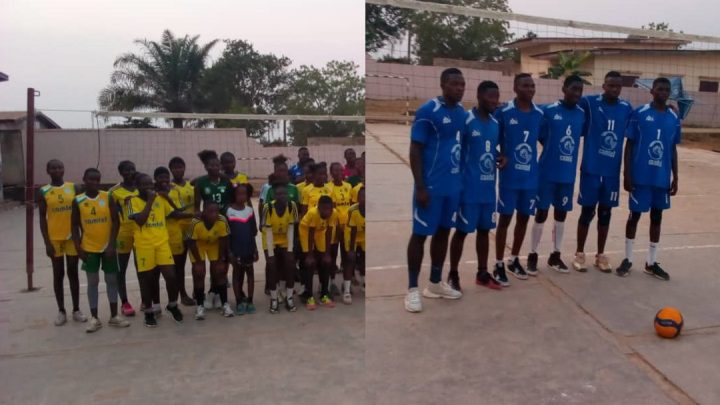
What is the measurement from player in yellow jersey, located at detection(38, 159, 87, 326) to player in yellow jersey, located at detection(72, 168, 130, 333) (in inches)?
4.4

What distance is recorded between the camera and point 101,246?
146 inches

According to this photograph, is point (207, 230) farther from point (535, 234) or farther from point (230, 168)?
point (535, 234)

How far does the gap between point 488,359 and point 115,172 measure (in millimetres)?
2787

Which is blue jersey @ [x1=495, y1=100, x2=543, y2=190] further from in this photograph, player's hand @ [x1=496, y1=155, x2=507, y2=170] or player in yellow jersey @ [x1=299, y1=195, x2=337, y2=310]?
player in yellow jersey @ [x1=299, y1=195, x2=337, y2=310]

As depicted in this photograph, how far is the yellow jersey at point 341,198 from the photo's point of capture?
158 inches

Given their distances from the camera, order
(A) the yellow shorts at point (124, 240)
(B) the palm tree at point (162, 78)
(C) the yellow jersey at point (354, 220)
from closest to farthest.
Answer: (B) the palm tree at point (162, 78) < (A) the yellow shorts at point (124, 240) < (C) the yellow jersey at point (354, 220)

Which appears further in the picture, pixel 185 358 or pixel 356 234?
pixel 356 234

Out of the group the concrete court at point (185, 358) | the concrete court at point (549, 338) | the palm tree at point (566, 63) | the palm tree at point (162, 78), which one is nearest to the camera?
the concrete court at point (549, 338)

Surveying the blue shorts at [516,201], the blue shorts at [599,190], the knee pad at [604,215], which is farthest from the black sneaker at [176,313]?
the knee pad at [604,215]

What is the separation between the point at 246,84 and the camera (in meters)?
4.46

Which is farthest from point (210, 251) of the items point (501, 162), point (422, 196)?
point (501, 162)

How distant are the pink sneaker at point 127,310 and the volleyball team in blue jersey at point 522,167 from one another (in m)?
1.88

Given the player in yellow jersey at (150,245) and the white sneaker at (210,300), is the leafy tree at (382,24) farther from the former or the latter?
the white sneaker at (210,300)

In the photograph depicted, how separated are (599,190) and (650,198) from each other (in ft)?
1.10
